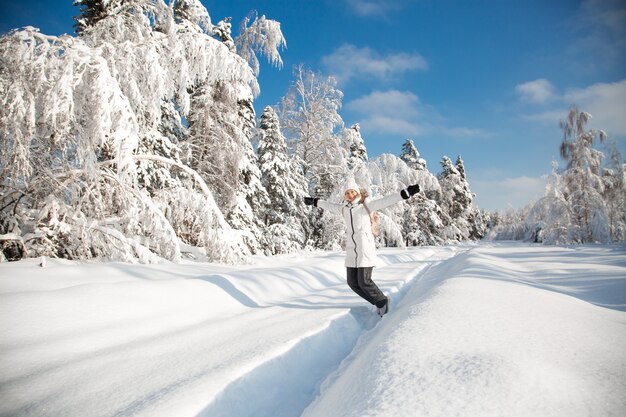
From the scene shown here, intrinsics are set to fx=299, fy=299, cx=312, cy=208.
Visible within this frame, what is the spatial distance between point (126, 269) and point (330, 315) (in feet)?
10.4

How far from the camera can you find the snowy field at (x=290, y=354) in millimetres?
1363

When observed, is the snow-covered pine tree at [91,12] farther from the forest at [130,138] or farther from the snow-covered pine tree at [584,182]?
the snow-covered pine tree at [584,182]

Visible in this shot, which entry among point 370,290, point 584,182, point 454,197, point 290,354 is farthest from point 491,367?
point 454,197

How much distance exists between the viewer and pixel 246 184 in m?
12.5

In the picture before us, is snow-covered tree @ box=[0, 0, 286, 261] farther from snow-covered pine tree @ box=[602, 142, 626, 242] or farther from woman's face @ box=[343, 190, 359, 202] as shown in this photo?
snow-covered pine tree @ box=[602, 142, 626, 242]

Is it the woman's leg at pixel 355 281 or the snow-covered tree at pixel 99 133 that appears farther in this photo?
the snow-covered tree at pixel 99 133

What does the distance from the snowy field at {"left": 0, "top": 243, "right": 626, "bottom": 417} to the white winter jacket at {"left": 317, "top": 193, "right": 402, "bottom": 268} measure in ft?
2.20

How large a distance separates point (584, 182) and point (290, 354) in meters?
23.8

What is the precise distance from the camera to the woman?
379cm

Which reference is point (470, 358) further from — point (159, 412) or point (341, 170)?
point (341, 170)

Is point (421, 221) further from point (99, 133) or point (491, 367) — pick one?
point (491, 367)

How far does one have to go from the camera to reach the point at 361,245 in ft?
12.7

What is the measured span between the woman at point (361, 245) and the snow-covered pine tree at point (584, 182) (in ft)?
67.8

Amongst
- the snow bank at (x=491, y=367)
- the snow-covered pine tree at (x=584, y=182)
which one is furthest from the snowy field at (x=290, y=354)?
the snow-covered pine tree at (x=584, y=182)
